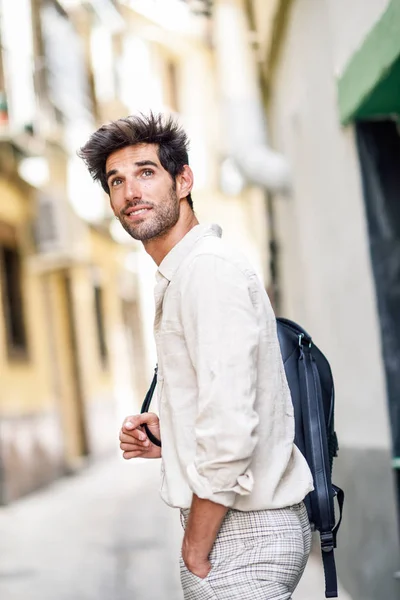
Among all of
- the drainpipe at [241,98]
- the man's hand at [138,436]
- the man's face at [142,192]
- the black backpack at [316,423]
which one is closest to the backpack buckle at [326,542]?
the black backpack at [316,423]

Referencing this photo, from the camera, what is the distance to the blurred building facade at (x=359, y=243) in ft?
13.9

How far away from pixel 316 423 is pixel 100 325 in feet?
49.8

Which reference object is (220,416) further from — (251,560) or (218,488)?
(251,560)

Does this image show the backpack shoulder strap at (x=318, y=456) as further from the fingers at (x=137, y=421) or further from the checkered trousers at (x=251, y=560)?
the fingers at (x=137, y=421)

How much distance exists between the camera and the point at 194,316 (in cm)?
182

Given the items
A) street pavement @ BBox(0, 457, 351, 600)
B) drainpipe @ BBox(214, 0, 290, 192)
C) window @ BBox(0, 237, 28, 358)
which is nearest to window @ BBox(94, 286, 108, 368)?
window @ BBox(0, 237, 28, 358)

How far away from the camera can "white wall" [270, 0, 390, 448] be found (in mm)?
4590

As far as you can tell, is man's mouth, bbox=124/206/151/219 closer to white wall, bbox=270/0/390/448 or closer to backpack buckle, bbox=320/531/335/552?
backpack buckle, bbox=320/531/335/552

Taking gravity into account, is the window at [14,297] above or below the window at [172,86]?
below

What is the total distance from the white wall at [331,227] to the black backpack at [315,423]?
231cm

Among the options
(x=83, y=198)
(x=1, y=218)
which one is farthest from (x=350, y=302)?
(x=83, y=198)

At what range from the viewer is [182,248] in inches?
80.0

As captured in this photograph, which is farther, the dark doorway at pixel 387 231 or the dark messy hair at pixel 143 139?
the dark doorway at pixel 387 231

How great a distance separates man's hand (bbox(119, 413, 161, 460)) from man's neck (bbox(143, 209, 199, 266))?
403mm
